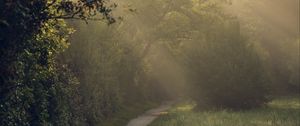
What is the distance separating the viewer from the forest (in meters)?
17.0

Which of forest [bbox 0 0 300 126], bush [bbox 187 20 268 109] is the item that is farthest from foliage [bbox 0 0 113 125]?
bush [bbox 187 20 268 109]

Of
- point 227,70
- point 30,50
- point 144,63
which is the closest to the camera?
point 30,50

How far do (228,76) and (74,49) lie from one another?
78.0ft

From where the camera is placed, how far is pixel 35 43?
57.8 feet

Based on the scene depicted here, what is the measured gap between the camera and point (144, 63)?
201ft

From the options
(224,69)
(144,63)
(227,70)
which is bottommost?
(227,70)

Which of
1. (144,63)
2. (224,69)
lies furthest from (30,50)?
(144,63)

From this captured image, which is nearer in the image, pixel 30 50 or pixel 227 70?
pixel 30 50

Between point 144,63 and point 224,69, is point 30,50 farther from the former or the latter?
point 144,63

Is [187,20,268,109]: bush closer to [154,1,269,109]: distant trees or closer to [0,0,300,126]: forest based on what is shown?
[154,1,269,109]: distant trees

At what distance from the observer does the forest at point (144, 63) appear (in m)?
17.0

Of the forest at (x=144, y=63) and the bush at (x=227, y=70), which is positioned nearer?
the forest at (x=144, y=63)

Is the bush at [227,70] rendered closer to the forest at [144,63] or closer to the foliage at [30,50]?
the forest at [144,63]

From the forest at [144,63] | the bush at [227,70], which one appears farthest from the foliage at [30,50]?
the bush at [227,70]
